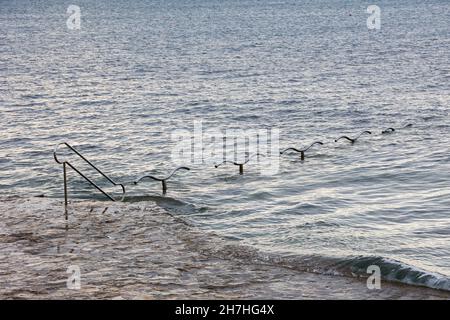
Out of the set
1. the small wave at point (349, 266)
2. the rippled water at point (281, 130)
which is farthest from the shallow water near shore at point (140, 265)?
the rippled water at point (281, 130)

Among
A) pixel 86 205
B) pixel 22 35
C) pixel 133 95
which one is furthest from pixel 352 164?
pixel 22 35

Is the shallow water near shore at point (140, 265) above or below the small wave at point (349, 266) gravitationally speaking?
above

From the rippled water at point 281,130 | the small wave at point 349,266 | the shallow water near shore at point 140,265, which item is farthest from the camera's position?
the rippled water at point 281,130

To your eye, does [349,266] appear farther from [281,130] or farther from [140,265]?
[281,130]

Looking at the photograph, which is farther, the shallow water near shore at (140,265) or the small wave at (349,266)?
the small wave at (349,266)

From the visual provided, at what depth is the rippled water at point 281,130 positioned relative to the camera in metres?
18.4

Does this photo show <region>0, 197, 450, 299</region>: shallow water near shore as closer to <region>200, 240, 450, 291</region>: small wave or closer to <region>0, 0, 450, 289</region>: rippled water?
<region>200, 240, 450, 291</region>: small wave

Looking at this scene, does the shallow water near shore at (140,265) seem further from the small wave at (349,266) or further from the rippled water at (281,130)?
A: the rippled water at (281,130)

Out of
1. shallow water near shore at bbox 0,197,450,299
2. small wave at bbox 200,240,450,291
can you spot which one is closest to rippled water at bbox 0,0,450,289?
small wave at bbox 200,240,450,291

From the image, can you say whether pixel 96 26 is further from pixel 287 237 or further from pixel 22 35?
pixel 287 237

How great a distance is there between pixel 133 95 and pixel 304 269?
31.2 m

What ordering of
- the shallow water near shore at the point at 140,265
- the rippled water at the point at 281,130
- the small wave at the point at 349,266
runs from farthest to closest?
the rippled water at the point at 281,130
the small wave at the point at 349,266
the shallow water near shore at the point at 140,265

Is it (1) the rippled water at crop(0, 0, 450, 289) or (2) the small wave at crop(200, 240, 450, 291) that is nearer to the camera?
(2) the small wave at crop(200, 240, 450, 291)

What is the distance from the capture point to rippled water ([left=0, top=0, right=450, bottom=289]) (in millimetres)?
18406
